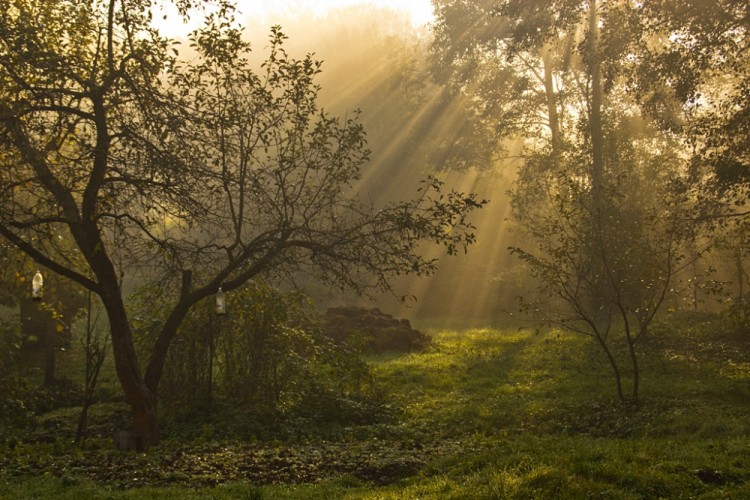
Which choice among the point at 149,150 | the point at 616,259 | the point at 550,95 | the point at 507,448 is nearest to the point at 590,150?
the point at 550,95

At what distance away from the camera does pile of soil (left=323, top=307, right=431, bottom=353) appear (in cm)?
2550

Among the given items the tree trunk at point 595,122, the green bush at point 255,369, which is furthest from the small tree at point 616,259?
the green bush at point 255,369

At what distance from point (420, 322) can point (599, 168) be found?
13.0 meters

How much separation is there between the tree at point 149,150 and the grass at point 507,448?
2888 mm

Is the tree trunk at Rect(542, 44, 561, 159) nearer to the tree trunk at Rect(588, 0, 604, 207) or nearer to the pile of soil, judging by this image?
the tree trunk at Rect(588, 0, 604, 207)

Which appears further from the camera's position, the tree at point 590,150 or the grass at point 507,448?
the tree at point 590,150

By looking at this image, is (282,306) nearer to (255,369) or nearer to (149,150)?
(255,369)

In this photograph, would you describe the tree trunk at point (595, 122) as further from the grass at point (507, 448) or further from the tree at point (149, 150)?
the tree at point (149, 150)

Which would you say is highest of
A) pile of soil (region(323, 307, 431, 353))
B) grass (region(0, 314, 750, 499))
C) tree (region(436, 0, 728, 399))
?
tree (region(436, 0, 728, 399))

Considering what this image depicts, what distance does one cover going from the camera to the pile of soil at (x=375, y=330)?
25.5m

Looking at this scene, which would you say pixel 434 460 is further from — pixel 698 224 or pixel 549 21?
pixel 549 21

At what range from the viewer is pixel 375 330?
1045 inches

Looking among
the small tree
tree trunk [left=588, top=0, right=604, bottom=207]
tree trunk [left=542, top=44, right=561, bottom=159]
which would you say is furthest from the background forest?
tree trunk [left=542, top=44, right=561, bottom=159]

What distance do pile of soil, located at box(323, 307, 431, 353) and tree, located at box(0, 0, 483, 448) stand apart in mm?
11818
